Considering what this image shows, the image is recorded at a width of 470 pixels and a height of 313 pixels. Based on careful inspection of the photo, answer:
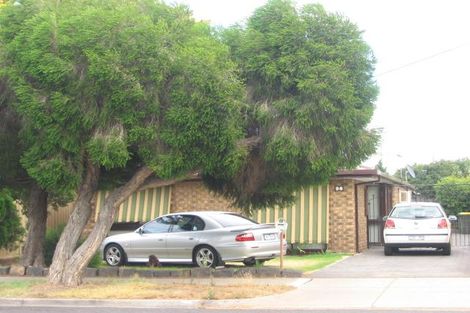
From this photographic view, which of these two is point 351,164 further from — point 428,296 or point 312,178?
point 428,296

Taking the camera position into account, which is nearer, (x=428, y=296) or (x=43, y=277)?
(x=428, y=296)

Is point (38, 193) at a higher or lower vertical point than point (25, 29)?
lower

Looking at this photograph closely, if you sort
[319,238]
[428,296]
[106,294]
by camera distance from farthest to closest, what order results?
[319,238] < [106,294] < [428,296]

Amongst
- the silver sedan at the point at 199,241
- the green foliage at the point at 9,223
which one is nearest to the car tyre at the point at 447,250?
the silver sedan at the point at 199,241

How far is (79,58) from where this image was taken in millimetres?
11398

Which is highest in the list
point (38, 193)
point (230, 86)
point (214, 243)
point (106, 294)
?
point (230, 86)

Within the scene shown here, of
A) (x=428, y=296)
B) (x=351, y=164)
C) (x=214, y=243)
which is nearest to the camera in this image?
(x=428, y=296)

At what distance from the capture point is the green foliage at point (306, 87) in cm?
1213

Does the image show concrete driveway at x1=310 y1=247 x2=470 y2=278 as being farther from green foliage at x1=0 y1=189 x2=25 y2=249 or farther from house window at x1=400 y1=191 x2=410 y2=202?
green foliage at x1=0 y1=189 x2=25 y2=249

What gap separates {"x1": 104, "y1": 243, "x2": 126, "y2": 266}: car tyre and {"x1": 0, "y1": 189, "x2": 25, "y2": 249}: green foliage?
4635 millimetres

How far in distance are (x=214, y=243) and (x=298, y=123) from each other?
4221 millimetres

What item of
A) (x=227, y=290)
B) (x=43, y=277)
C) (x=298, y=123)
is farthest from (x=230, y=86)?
(x=43, y=277)

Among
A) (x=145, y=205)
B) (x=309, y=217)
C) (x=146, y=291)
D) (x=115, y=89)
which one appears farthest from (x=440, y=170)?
(x=115, y=89)

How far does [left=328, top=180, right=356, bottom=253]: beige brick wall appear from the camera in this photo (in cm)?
2048
